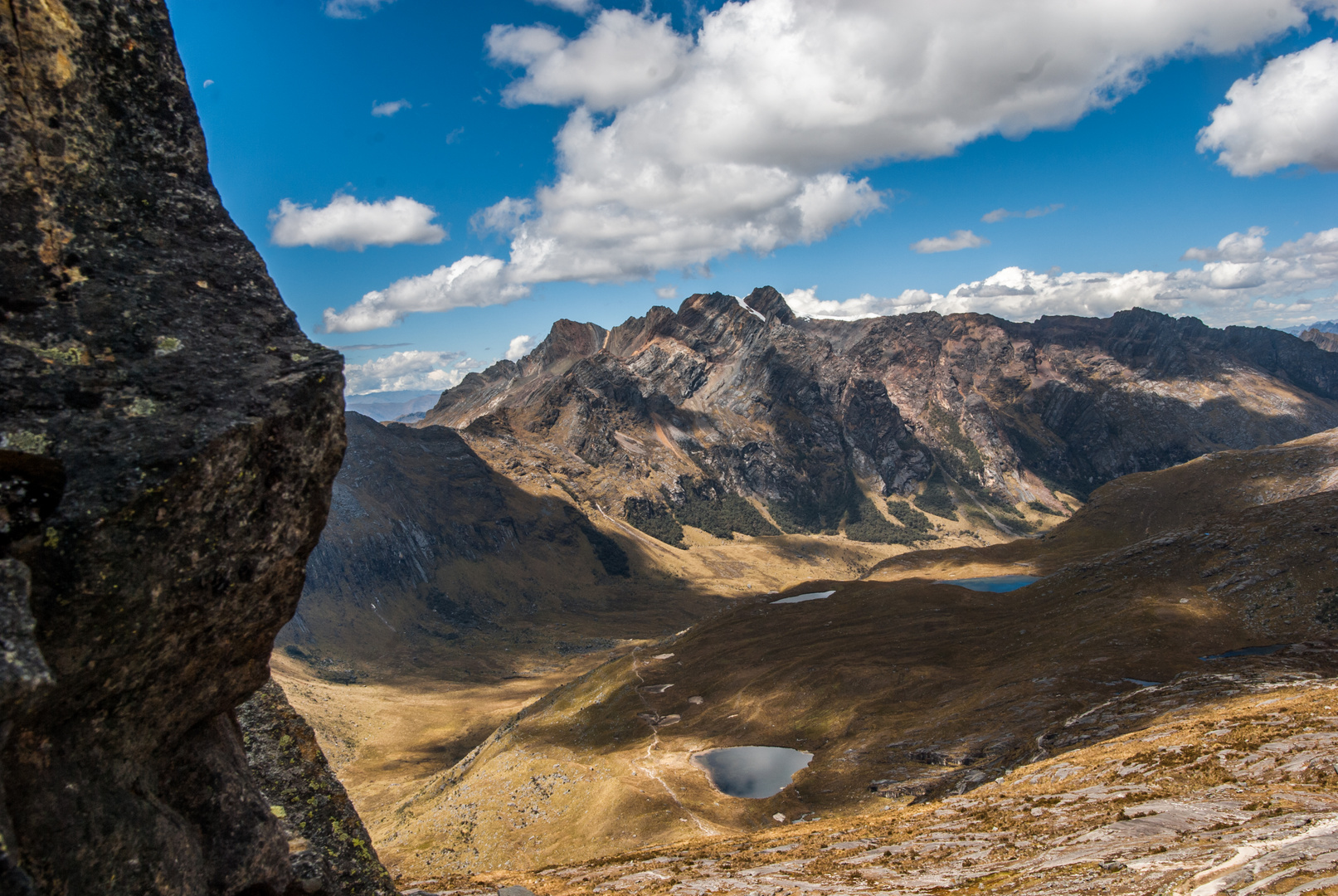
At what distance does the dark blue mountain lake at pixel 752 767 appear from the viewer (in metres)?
65.0

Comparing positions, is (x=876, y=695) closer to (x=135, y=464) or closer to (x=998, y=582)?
(x=135, y=464)

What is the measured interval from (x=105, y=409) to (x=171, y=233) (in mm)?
4608

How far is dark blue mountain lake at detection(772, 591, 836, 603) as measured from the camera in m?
132

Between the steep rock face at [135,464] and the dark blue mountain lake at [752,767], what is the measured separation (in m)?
58.5

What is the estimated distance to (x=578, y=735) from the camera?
298 ft

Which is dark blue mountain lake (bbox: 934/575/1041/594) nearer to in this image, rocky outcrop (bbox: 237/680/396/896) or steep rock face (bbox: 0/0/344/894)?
rocky outcrop (bbox: 237/680/396/896)

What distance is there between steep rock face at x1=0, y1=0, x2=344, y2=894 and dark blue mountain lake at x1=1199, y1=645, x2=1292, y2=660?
272ft

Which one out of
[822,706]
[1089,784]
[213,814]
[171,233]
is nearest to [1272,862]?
[1089,784]

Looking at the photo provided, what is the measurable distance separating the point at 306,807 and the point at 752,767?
6317 cm

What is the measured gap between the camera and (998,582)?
513 ft

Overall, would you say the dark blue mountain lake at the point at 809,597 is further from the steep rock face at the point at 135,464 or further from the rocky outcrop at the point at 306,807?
the steep rock face at the point at 135,464

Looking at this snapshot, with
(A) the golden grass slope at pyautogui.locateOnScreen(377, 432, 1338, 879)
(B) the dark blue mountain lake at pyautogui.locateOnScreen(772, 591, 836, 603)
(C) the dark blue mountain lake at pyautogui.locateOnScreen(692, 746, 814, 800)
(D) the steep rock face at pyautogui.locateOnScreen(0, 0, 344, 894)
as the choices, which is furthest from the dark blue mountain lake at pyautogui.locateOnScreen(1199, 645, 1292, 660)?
(D) the steep rock face at pyautogui.locateOnScreen(0, 0, 344, 894)

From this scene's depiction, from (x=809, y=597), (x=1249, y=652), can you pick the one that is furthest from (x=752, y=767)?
(x=809, y=597)

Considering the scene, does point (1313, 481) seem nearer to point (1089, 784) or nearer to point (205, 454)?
point (1089, 784)
